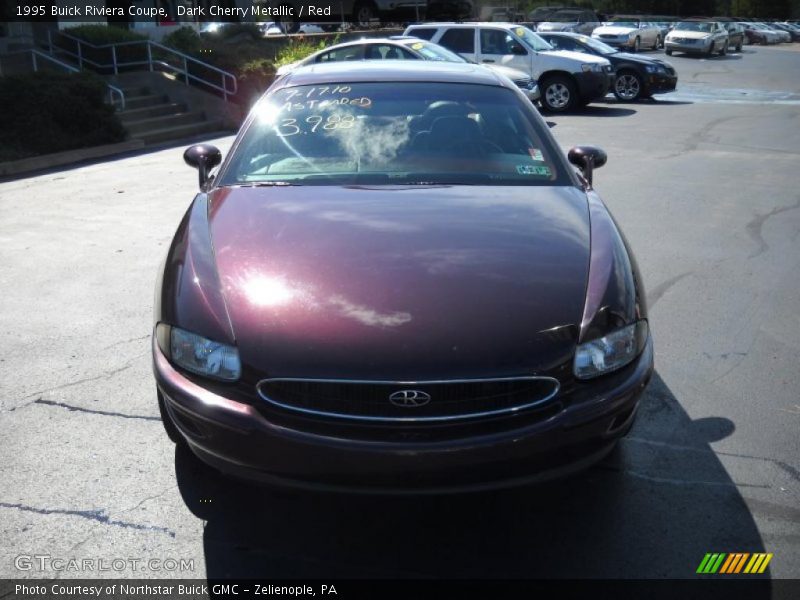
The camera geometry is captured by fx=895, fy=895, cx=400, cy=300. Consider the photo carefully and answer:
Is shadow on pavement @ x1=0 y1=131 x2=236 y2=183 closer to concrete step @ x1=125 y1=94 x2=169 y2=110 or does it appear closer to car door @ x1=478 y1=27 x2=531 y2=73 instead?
concrete step @ x1=125 y1=94 x2=169 y2=110

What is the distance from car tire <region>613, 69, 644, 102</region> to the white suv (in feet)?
2.48

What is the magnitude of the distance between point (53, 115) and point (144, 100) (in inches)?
149

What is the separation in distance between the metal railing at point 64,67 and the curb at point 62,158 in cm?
137

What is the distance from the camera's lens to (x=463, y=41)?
19.4m

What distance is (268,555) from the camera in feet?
10.4

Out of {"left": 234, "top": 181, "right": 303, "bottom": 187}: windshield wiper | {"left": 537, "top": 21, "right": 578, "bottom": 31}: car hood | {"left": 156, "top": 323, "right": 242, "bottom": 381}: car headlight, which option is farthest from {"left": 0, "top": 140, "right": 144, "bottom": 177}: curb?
{"left": 537, "top": 21, "right": 578, "bottom": 31}: car hood

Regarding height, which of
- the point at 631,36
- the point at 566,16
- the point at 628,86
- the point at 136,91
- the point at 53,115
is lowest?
the point at 631,36

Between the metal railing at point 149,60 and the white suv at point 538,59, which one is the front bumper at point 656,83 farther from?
the metal railing at point 149,60

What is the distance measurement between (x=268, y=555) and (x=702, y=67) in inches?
1292

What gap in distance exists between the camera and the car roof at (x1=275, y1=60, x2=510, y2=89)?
16.6 feet

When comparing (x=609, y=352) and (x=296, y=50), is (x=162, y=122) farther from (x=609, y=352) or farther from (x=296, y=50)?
(x=609, y=352)

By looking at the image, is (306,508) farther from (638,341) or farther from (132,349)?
(132,349)

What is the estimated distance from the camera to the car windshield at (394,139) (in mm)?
4375

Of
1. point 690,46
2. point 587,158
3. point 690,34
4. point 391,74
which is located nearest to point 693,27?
point 690,34
